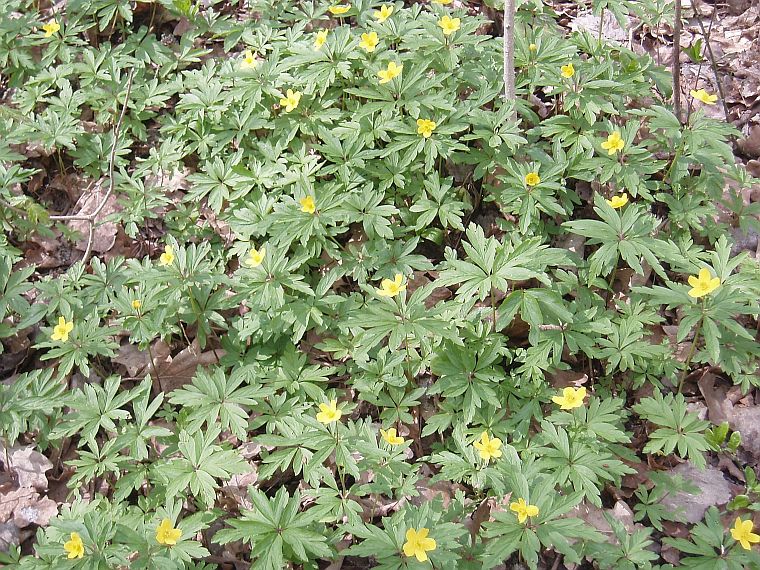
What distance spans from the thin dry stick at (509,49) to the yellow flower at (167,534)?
2.47m

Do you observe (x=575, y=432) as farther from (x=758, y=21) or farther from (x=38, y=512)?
(x=758, y=21)

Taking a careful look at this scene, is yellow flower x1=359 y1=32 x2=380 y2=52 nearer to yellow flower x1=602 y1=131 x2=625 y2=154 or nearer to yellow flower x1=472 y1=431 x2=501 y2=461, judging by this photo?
yellow flower x1=602 y1=131 x2=625 y2=154

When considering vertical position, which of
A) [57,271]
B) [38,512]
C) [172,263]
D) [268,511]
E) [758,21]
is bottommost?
[38,512]

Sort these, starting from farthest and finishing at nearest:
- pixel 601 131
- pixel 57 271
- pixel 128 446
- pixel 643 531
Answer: pixel 57 271
pixel 601 131
pixel 128 446
pixel 643 531

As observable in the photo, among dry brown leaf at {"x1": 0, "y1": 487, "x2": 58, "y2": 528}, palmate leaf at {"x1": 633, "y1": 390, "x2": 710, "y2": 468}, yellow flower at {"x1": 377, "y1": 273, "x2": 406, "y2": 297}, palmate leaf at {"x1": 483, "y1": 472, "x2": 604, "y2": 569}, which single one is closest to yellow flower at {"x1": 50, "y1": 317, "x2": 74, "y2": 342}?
dry brown leaf at {"x1": 0, "y1": 487, "x2": 58, "y2": 528}

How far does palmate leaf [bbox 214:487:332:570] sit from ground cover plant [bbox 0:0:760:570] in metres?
0.01

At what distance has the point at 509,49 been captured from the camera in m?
3.19

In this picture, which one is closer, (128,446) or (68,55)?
(128,446)

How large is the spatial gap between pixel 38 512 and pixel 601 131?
10.6ft

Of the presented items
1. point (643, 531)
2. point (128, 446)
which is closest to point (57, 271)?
point (128, 446)

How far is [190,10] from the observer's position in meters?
4.12

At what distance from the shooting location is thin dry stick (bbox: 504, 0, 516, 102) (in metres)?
3.07

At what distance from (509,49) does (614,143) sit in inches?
26.5

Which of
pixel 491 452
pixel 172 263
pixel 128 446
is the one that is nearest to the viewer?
pixel 491 452
